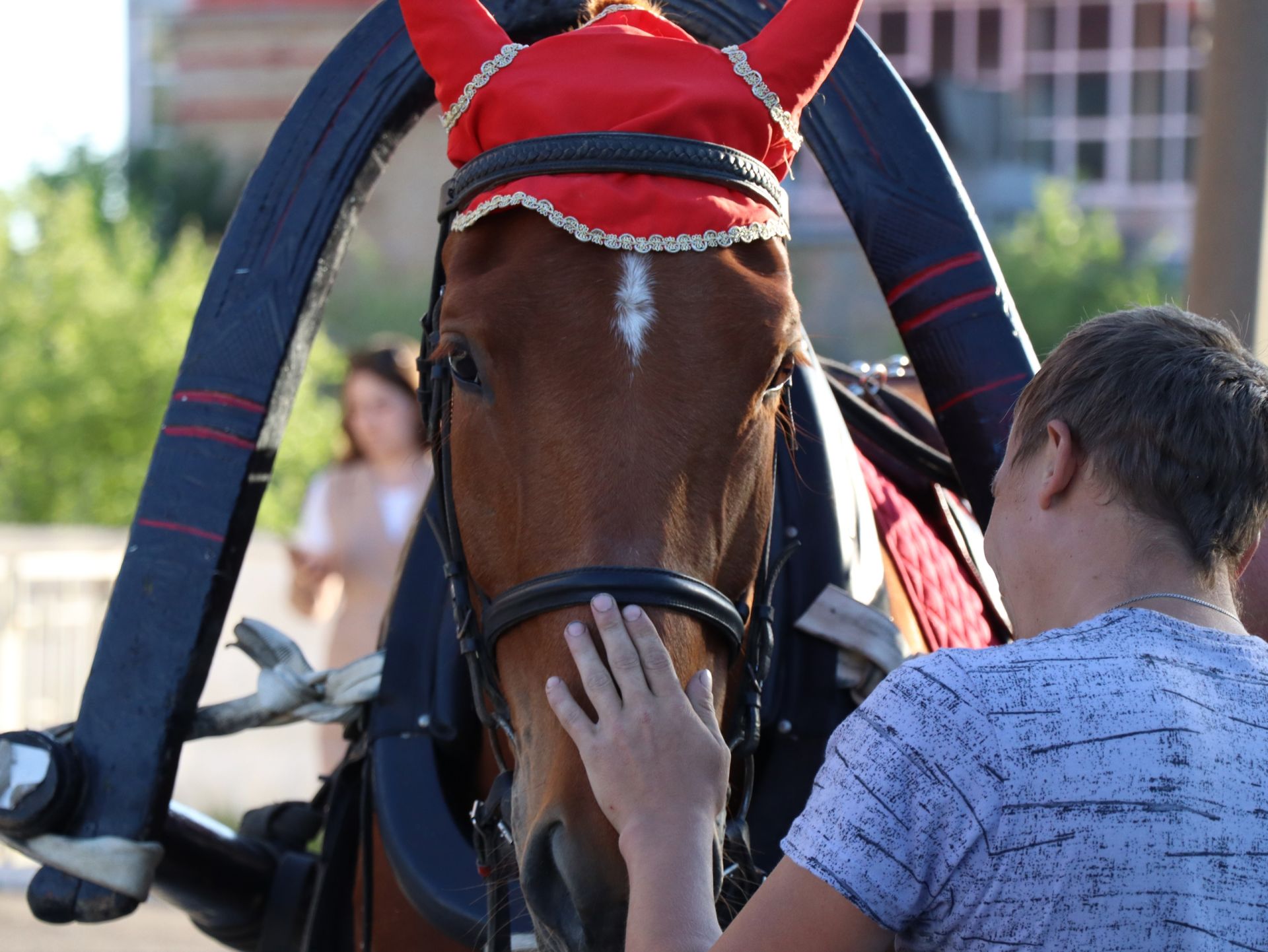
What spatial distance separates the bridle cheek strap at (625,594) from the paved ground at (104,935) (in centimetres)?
484

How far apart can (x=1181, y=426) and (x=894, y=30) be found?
3033 centimetres

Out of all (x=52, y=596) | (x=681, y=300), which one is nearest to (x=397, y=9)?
(x=681, y=300)

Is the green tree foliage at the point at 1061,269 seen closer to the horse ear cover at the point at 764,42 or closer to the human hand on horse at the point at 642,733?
the horse ear cover at the point at 764,42

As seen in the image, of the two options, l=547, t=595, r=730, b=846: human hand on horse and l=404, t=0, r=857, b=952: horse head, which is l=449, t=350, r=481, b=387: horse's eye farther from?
l=547, t=595, r=730, b=846: human hand on horse

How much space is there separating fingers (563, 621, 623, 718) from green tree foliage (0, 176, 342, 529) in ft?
45.3

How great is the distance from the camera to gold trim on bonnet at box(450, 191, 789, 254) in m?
1.73

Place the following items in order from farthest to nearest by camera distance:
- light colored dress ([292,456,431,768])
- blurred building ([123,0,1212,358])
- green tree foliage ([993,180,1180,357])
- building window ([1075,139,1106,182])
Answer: building window ([1075,139,1106,182])
blurred building ([123,0,1212,358])
green tree foliage ([993,180,1180,357])
light colored dress ([292,456,431,768])

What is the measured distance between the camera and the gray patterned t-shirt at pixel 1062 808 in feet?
3.79

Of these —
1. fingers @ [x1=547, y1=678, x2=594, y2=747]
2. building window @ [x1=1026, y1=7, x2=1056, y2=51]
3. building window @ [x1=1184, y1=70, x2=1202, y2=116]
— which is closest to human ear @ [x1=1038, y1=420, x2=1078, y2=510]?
fingers @ [x1=547, y1=678, x2=594, y2=747]

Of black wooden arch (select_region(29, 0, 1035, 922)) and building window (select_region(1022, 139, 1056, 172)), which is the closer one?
black wooden arch (select_region(29, 0, 1035, 922))

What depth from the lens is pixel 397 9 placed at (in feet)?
7.56

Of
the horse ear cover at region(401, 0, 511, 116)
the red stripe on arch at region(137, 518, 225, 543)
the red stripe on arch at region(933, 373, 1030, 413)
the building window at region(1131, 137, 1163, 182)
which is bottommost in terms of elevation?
the red stripe on arch at region(137, 518, 225, 543)

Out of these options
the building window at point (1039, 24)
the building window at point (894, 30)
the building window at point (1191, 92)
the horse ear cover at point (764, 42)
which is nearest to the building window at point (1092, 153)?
the building window at point (1191, 92)

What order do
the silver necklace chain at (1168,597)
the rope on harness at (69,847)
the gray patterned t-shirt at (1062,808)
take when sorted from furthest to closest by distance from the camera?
the rope on harness at (69,847), the silver necklace chain at (1168,597), the gray patterned t-shirt at (1062,808)
